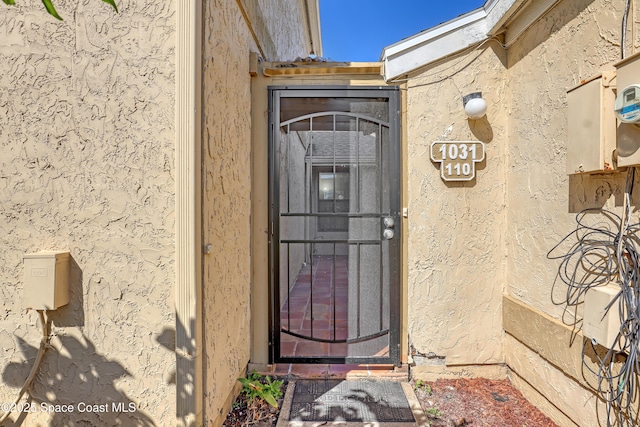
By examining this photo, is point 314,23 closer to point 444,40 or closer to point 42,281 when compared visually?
point 444,40

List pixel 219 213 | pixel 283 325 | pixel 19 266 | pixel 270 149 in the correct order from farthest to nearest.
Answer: pixel 283 325 → pixel 270 149 → pixel 219 213 → pixel 19 266

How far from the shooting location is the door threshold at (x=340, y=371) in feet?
11.2

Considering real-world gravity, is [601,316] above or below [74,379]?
above

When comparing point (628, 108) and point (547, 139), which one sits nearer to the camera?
point (628, 108)

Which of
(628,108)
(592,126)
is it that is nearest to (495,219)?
(592,126)

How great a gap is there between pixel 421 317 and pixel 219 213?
2.33 m

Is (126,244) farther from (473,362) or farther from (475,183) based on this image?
(473,362)

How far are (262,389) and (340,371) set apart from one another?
0.87 meters

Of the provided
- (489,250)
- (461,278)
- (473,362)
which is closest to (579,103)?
(489,250)

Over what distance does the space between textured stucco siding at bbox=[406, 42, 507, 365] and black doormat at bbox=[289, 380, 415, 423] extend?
0.58 metres

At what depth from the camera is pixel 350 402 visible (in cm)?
304

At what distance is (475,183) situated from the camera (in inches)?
133

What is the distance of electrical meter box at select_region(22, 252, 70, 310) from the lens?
2.13 meters

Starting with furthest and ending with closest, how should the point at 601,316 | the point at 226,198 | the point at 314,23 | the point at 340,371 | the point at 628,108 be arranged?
the point at 314,23
the point at 340,371
the point at 226,198
the point at 601,316
the point at 628,108
